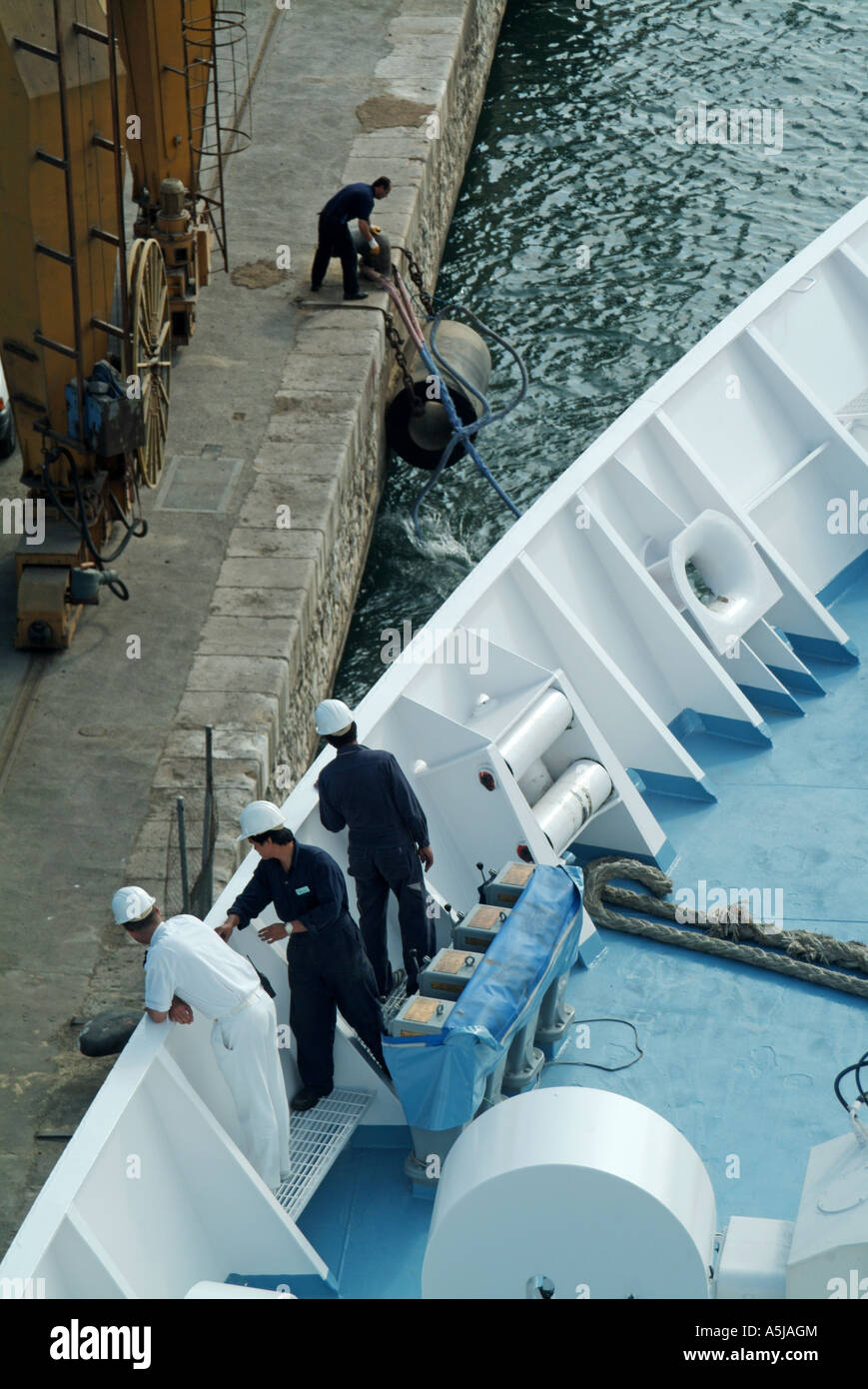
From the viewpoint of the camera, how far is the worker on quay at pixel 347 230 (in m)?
12.1

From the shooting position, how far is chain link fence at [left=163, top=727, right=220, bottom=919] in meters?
5.58

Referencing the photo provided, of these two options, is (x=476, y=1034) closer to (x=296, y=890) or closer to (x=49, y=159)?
(x=296, y=890)

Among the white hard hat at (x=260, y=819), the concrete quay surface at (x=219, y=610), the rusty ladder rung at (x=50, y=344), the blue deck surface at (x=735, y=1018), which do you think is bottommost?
the concrete quay surface at (x=219, y=610)

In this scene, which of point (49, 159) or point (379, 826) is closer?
point (379, 826)

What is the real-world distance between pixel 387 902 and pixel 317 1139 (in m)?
0.96

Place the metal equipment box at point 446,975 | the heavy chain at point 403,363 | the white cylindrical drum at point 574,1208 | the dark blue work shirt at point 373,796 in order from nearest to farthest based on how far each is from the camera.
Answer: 1. the white cylindrical drum at point 574,1208
2. the metal equipment box at point 446,975
3. the dark blue work shirt at point 373,796
4. the heavy chain at point 403,363

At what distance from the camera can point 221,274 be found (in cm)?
1287

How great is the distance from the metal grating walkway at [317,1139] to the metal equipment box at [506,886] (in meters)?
0.81

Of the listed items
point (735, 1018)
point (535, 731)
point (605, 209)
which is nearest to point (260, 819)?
point (535, 731)

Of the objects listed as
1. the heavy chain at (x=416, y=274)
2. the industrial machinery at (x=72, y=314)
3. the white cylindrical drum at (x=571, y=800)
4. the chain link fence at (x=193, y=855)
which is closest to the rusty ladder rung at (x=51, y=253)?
the industrial machinery at (x=72, y=314)

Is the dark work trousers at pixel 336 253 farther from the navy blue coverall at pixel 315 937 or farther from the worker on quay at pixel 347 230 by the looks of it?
the navy blue coverall at pixel 315 937

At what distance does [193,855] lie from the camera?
24.9 feet

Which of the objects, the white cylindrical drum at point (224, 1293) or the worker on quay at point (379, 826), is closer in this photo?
the white cylindrical drum at point (224, 1293)

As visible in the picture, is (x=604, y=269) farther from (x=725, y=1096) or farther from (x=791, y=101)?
(x=725, y=1096)
